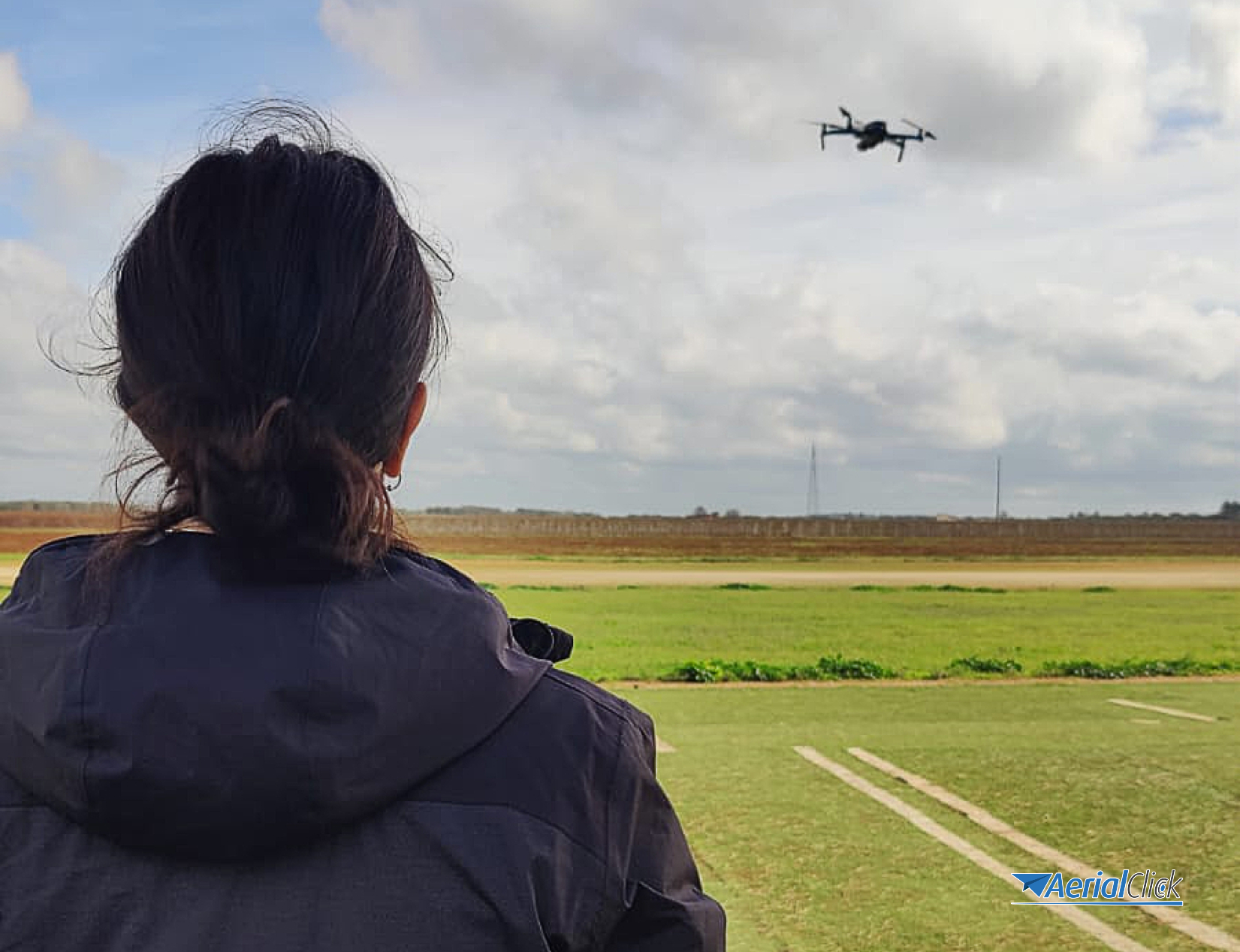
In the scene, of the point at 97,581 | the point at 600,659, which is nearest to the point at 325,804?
the point at 97,581

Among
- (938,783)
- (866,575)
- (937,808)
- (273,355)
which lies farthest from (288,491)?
(866,575)

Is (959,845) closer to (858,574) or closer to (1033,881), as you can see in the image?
(1033,881)

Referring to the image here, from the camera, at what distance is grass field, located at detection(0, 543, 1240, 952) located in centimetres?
498

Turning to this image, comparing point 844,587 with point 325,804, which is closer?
point 325,804

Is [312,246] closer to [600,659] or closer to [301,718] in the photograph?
[301,718]

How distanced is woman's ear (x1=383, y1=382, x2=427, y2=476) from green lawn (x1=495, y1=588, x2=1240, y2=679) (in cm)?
1140

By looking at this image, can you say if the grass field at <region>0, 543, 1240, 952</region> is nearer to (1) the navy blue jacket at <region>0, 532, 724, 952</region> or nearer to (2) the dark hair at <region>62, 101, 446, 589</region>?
(1) the navy blue jacket at <region>0, 532, 724, 952</region>

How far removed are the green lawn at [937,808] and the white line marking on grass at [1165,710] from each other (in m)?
0.17

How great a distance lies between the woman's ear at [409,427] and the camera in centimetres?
142

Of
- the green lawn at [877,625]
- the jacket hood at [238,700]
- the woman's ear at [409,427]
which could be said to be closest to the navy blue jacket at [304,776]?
the jacket hood at [238,700]

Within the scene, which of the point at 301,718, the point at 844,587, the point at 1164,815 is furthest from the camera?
the point at 844,587

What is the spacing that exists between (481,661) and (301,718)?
0.18 m

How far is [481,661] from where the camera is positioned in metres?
1.27

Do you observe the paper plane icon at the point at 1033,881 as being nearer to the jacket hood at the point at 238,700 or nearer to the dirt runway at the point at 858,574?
the jacket hood at the point at 238,700
